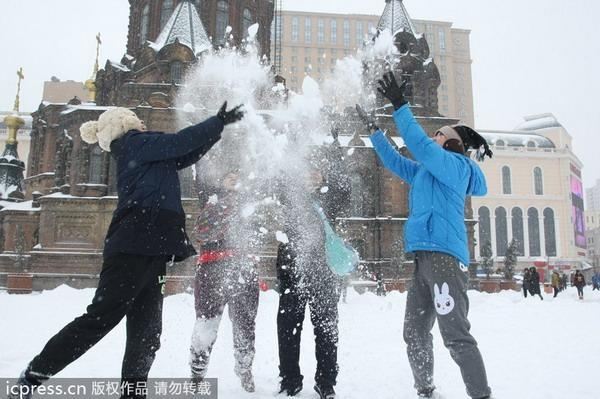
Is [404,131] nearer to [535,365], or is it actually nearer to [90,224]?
[535,365]

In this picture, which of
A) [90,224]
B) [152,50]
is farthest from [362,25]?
[90,224]

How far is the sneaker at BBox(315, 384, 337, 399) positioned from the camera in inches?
156

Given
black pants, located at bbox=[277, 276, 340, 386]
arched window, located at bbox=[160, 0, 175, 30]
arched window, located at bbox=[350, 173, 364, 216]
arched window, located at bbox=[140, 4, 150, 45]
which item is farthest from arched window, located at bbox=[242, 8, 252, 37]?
black pants, located at bbox=[277, 276, 340, 386]

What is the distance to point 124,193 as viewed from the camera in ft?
11.5

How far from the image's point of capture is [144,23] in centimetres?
3362

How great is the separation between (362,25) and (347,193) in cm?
10929

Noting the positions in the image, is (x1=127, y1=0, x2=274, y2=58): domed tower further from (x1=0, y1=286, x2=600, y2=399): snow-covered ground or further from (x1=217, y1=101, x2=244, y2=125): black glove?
(x1=217, y1=101, x2=244, y2=125): black glove

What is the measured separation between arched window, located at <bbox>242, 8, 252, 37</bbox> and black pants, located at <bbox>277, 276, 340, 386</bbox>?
3286 cm

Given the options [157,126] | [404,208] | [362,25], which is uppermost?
[362,25]

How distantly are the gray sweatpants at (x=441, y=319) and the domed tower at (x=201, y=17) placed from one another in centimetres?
3164

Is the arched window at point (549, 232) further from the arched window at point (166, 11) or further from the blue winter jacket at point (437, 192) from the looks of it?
the blue winter jacket at point (437, 192)

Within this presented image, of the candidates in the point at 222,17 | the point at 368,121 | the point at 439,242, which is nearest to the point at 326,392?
the point at 439,242

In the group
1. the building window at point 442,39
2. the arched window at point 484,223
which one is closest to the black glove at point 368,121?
the arched window at point 484,223

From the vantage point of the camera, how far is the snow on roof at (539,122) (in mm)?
86738
